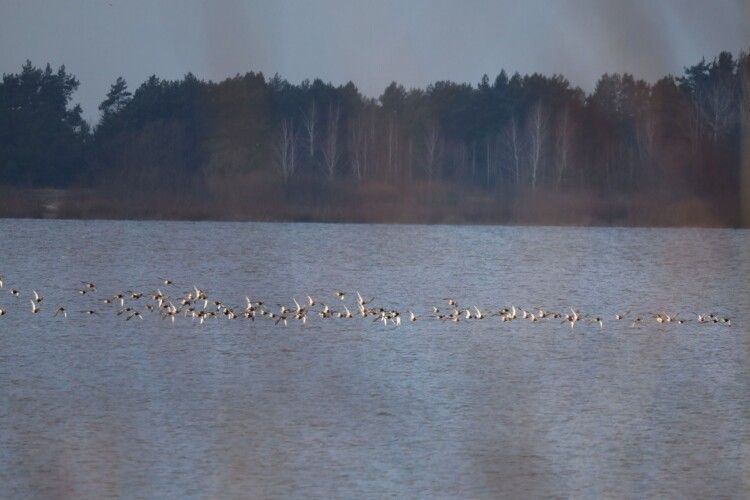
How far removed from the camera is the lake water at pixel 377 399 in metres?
4.26

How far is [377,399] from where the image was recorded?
5719mm

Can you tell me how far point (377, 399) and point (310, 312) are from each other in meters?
3.89

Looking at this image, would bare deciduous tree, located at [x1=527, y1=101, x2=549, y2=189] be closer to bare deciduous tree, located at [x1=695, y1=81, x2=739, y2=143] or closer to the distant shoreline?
the distant shoreline

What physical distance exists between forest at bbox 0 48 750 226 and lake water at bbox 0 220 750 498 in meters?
1.30

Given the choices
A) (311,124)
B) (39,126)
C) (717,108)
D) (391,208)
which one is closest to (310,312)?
(717,108)

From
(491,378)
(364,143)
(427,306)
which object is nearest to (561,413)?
(491,378)

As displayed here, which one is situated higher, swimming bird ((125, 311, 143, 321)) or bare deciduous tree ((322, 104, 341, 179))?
bare deciduous tree ((322, 104, 341, 179))

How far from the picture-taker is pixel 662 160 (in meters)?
9.78

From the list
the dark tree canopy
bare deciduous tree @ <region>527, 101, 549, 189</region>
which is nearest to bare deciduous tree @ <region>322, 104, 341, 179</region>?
bare deciduous tree @ <region>527, 101, 549, 189</region>

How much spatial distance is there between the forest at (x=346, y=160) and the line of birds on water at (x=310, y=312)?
1.20 meters

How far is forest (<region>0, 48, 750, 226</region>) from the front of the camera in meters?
9.98

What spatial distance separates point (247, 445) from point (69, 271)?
915cm

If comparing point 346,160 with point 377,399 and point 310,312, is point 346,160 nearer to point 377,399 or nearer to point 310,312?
point 310,312

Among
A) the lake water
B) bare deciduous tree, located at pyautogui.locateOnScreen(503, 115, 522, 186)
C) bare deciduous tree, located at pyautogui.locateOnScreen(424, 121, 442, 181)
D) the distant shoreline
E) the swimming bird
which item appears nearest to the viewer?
the lake water
